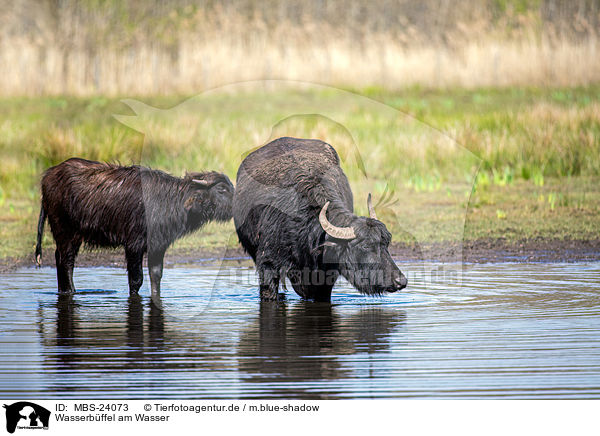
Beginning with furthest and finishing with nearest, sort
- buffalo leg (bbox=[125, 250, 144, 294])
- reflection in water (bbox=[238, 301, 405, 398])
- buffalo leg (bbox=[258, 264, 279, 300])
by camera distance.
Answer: buffalo leg (bbox=[125, 250, 144, 294]) → buffalo leg (bbox=[258, 264, 279, 300]) → reflection in water (bbox=[238, 301, 405, 398])

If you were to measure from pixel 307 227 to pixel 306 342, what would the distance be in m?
1.65

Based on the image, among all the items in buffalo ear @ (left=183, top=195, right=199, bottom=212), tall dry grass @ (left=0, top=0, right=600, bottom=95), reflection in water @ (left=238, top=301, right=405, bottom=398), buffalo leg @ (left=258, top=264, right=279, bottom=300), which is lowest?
reflection in water @ (left=238, top=301, right=405, bottom=398)

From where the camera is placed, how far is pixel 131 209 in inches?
417

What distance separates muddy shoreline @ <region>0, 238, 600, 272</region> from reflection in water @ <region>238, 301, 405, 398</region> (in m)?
3.41

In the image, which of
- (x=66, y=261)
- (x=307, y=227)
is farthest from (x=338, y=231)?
(x=66, y=261)

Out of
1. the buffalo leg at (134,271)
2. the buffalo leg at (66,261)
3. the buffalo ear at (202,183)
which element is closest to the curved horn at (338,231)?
the buffalo ear at (202,183)

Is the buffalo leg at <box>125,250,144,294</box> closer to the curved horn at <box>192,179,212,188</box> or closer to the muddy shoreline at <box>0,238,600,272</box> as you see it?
the curved horn at <box>192,179,212,188</box>

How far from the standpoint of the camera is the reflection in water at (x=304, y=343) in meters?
6.66

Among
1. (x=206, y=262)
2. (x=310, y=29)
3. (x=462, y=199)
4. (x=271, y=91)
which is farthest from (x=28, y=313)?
(x=310, y=29)

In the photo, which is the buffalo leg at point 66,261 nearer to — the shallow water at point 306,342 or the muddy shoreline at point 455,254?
the shallow water at point 306,342

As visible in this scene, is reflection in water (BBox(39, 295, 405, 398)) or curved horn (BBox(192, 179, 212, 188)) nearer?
reflection in water (BBox(39, 295, 405, 398))

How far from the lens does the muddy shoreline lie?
12344 millimetres
